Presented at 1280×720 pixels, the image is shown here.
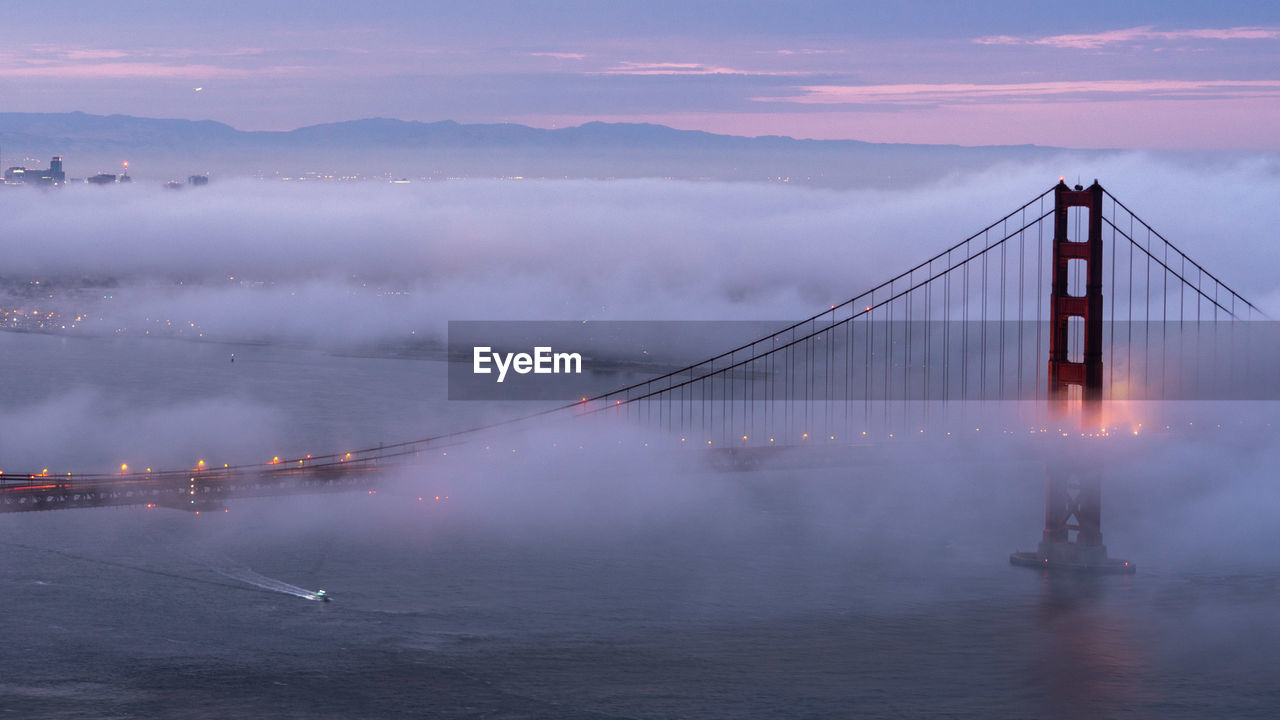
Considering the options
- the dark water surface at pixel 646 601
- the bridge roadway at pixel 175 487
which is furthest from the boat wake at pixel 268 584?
the bridge roadway at pixel 175 487

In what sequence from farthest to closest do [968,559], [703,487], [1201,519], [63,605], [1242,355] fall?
[1242,355] → [703,487] → [1201,519] → [968,559] → [63,605]

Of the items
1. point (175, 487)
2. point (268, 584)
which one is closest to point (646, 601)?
point (268, 584)

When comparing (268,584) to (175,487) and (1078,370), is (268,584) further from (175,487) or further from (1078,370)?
(1078,370)

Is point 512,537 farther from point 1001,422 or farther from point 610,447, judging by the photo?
point 1001,422

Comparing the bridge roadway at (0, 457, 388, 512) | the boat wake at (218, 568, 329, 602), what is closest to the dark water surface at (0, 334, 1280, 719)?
the boat wake at (218, 568, 329, 602)

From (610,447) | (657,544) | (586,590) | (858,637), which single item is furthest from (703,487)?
(858,637)

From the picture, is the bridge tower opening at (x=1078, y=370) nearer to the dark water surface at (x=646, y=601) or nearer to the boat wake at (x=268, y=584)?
the dark water surface at (x=646, y=601)
